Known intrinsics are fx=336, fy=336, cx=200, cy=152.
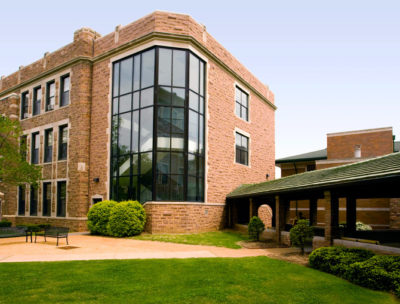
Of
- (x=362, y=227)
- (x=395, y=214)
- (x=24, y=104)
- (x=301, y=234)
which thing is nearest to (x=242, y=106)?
(x=362, y=227)

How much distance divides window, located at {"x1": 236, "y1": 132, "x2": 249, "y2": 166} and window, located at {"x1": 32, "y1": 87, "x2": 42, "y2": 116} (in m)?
16.5

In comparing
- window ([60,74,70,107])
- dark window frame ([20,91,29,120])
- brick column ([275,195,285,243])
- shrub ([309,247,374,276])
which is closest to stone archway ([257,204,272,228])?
brick column ([275,195,285,243])

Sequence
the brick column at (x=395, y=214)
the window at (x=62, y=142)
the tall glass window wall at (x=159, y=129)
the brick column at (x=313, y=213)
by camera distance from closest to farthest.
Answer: the tall glass window wall at (x=159, y=129), the brick column at (x=313, y=213), the window at (x=62, y=142), the brick column at (x=395, y=214)

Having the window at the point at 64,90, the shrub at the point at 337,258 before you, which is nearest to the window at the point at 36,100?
the window at the point at 64,90

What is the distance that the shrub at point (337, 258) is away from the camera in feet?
31.4

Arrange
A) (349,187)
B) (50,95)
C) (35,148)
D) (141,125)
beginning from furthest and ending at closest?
1. (35,148)
2. (50,95)
3. (141,125)
4. (349,187)

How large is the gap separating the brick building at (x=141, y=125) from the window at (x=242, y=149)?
0.08m

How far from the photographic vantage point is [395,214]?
25344mm

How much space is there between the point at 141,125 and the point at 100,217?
19.5 feet

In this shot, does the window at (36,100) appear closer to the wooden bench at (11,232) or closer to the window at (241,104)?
the wooden bench at (11,232)

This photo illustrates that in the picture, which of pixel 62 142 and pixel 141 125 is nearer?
pixel 141 125

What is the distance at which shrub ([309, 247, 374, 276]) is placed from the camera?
9.59 m

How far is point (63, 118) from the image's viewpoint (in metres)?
24.7

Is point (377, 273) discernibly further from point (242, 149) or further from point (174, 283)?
point (242, 149)
